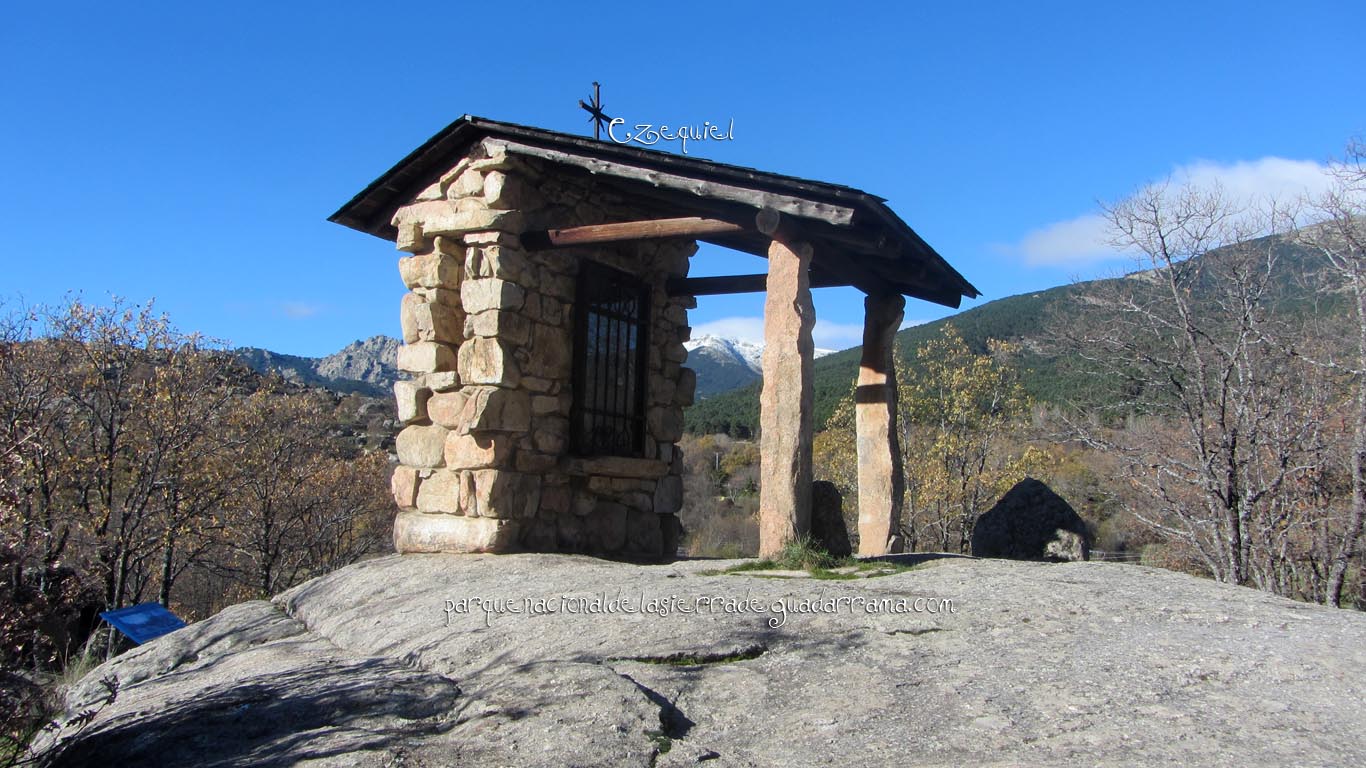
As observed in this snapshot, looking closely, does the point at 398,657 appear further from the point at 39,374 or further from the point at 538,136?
the point at 39,374

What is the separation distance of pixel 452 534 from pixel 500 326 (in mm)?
1647

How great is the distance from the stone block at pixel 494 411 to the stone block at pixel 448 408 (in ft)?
0.34

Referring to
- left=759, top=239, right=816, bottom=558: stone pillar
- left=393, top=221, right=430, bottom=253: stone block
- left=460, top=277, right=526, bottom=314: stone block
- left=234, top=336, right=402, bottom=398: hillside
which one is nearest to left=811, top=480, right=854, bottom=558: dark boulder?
left=759, top=239, right=816, bottom=558: stone pillar

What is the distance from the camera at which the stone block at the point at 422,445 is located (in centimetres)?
768

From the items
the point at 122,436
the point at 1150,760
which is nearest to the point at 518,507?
the point at 1150,760

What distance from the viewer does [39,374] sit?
12297mm

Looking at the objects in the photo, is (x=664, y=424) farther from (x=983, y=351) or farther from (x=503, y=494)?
(x=983, y=351)

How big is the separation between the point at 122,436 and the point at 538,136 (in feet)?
30.0

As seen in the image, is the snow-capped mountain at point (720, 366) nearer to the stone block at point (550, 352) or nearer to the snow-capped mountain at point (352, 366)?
the snow-capped mountain at point (352, 366)

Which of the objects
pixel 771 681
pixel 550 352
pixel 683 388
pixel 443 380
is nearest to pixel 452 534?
pixel 443 380

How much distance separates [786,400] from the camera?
20.9 ft

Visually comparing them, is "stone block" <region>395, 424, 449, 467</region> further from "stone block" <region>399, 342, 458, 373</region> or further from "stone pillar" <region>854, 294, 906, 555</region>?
"stone pillar" <region>854, 294, 906, 555</region>

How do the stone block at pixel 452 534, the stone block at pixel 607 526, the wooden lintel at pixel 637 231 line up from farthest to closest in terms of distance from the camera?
the stone block at pixel 607 526 < the stone block at pixel 452 534 < the wooden lintel at pixel 637 231

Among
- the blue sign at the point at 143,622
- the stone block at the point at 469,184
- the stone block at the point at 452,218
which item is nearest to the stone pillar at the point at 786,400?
the stone block at the point at 452,218
